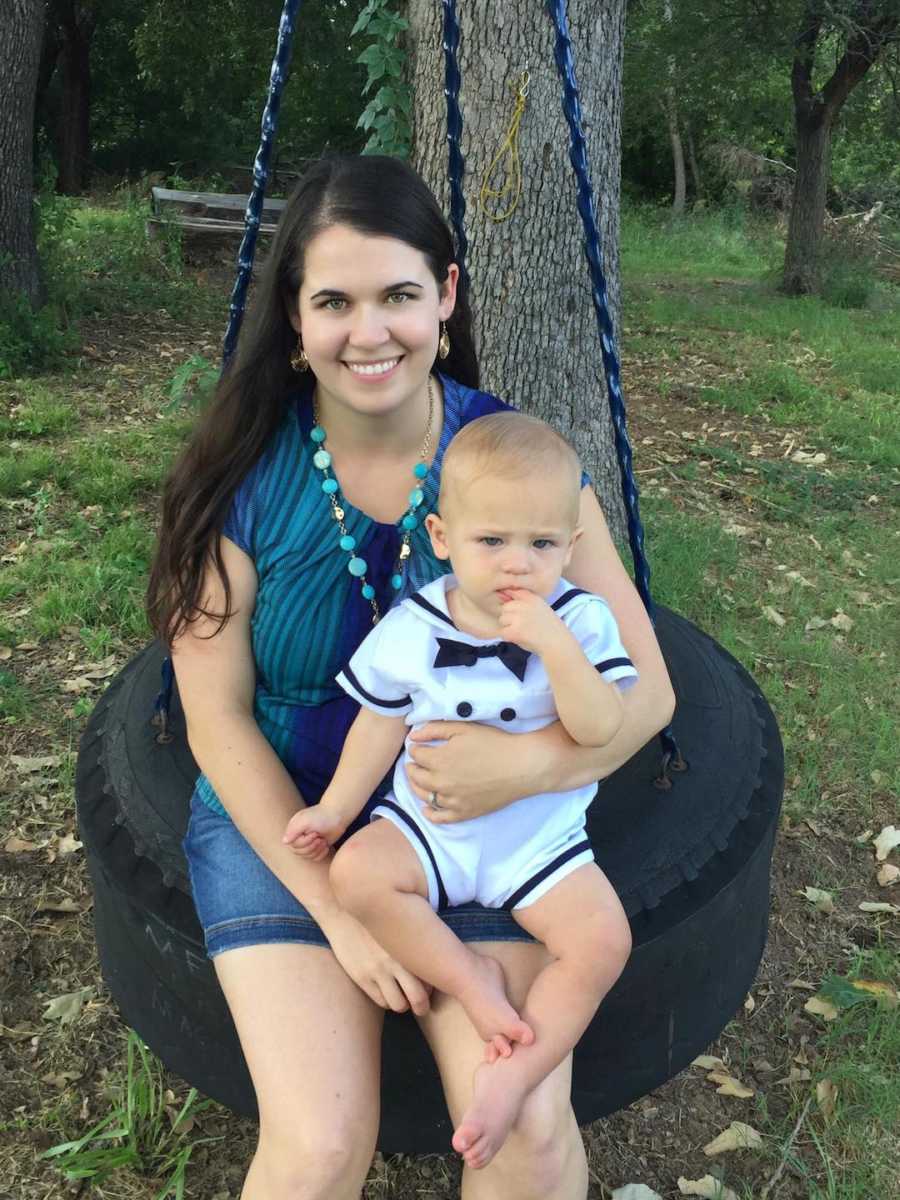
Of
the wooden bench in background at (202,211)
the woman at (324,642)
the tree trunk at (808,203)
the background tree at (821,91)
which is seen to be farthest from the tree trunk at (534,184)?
the tree trunk at (808,203)

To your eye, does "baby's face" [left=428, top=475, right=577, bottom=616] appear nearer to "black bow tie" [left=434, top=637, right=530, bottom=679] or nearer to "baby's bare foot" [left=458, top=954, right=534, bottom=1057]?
"black bow tie" [left=434, top=637, right=530, bottom=679]

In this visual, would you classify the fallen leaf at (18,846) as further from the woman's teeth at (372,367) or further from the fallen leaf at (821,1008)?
the fallen leaf at (821,1008)

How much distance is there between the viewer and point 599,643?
66.4 inches

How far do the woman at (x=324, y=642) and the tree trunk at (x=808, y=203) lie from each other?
34.7 feet

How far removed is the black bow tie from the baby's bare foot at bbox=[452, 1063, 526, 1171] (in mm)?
588

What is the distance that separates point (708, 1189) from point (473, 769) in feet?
3.83

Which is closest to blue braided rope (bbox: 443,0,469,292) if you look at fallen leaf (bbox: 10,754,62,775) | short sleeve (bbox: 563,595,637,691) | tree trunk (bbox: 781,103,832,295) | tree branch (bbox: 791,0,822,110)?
short sleeve (bbox: 563,595,637,691)

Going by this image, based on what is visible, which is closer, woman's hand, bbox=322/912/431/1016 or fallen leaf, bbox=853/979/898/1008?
woman's hand, bbox=322/912/431/1016

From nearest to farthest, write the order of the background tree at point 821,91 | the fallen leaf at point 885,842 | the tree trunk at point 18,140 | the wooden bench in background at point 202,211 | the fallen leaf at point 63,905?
the fallen leaf at point 63,905 < the fallen leaf at point 885,842 < the tree trunk at point 18,140 < the wooden bench in background at point 202,211 < the background tree at point 821,91

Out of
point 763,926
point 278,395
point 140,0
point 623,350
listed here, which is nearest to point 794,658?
point 763,926

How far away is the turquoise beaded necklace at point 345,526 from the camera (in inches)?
76.3

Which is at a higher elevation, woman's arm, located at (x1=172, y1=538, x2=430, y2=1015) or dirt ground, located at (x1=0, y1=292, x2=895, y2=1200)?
woman's arm, located at (x1=172, y1=538, x2=430, y2=1015)

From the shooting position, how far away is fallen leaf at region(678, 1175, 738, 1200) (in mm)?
2104

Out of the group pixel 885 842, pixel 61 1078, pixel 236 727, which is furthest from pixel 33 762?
pixel 885 842
